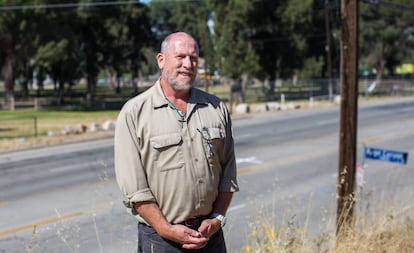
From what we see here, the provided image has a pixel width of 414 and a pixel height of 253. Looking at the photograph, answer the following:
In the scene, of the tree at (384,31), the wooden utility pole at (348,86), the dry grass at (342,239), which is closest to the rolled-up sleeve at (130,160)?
the dry grass at (342,239)

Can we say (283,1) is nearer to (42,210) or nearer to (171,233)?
(42,210)

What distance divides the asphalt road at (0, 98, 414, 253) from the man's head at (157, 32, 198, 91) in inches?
51.0

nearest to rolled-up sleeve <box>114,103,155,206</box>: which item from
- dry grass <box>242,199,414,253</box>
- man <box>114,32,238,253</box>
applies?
man <box>114,32,238,253</box>

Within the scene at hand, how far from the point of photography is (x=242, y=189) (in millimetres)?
11578

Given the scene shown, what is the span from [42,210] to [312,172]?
6784 mm

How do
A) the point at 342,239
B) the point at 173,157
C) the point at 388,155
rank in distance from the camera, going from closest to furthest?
the point at 173,157 → the point at 342,239 → the point at 388,155

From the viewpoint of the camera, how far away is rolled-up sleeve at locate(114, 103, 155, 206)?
9.85 feet

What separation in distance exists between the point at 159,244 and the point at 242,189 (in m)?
8.55

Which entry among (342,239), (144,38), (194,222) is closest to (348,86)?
(342,239)

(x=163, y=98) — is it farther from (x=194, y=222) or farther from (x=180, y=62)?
(x=194, y=222)

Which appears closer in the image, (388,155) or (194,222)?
(194,222)

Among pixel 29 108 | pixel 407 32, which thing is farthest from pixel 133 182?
pixel 407 32

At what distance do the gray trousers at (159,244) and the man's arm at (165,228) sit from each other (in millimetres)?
65

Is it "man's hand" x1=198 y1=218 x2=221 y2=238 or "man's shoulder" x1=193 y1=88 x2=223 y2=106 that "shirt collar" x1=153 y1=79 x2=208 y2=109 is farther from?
"man's hand" x1=198 y1=218 x2=221 y2=238
